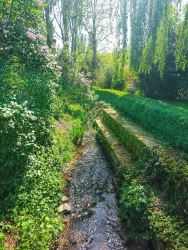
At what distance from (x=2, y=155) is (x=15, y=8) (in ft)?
16.3

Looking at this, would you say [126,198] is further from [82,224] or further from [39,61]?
[39,61]

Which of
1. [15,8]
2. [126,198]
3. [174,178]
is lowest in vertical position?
[126,198]

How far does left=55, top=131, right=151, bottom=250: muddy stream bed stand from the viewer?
3.76 meters

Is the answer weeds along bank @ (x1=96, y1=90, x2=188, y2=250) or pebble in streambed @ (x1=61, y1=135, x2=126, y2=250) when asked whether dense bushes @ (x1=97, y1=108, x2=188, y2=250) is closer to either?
weeds along bank @ (x1=96, y1=90, x2=188, y2=250)

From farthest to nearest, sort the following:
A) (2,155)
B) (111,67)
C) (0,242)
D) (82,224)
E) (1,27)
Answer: (111,67) < (1,27) < (82,224) < (2,155) < (0,242)

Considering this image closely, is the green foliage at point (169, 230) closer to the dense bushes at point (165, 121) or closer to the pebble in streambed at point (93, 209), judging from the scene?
the pebble in streambed at point (93, 209)

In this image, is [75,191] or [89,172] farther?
[89,172]

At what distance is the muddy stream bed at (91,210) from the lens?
3.76 meters

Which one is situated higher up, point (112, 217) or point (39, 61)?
point (39, 61)

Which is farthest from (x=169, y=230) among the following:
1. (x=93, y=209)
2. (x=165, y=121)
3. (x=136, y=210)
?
(x=165, y=121)

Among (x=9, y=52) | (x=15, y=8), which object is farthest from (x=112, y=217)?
(x=15, y=8)

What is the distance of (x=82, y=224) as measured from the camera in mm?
4273

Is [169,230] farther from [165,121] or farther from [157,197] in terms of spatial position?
[165,121]

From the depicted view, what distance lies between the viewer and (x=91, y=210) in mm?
4730
